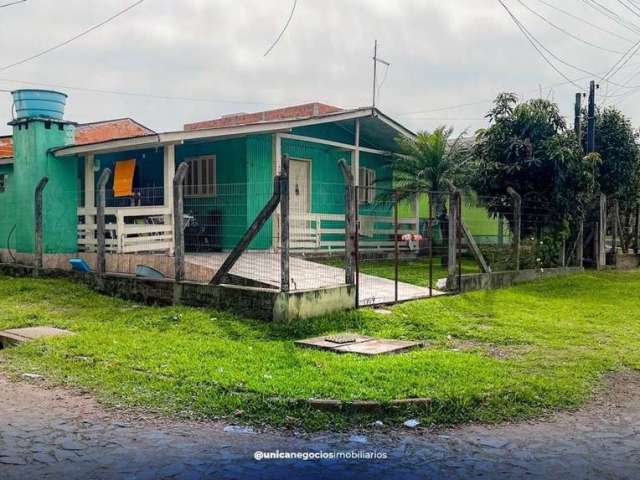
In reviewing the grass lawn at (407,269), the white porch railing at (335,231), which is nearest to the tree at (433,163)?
the white porch railing at (335,231)

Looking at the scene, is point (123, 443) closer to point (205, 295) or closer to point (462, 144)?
point (205, 295)

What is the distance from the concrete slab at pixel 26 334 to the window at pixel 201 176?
302 inches

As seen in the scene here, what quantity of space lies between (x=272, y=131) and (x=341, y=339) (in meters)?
8.16

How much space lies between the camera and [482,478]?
371 cm

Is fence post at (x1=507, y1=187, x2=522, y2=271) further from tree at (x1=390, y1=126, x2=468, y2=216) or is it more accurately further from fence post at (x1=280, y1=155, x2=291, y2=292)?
fence post at (x1=280, y1=155, x2=291, y2=292)

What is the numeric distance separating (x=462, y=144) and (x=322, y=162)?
172 inches

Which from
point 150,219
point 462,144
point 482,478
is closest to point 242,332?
point 482,478

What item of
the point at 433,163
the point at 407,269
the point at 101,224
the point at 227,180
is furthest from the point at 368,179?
the point at 101,224

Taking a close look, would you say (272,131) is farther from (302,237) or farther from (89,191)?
(89,191)

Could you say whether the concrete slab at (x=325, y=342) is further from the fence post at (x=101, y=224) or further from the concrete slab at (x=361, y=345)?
the fence post at (x=101, y=224)

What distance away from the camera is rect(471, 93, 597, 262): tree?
14492 millimetres

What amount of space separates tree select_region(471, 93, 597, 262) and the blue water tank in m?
9.89

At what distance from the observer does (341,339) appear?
7.21 m

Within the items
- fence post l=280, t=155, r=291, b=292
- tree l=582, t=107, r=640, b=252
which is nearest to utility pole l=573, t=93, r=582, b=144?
tree l=582, t=107, r=640, b=252
